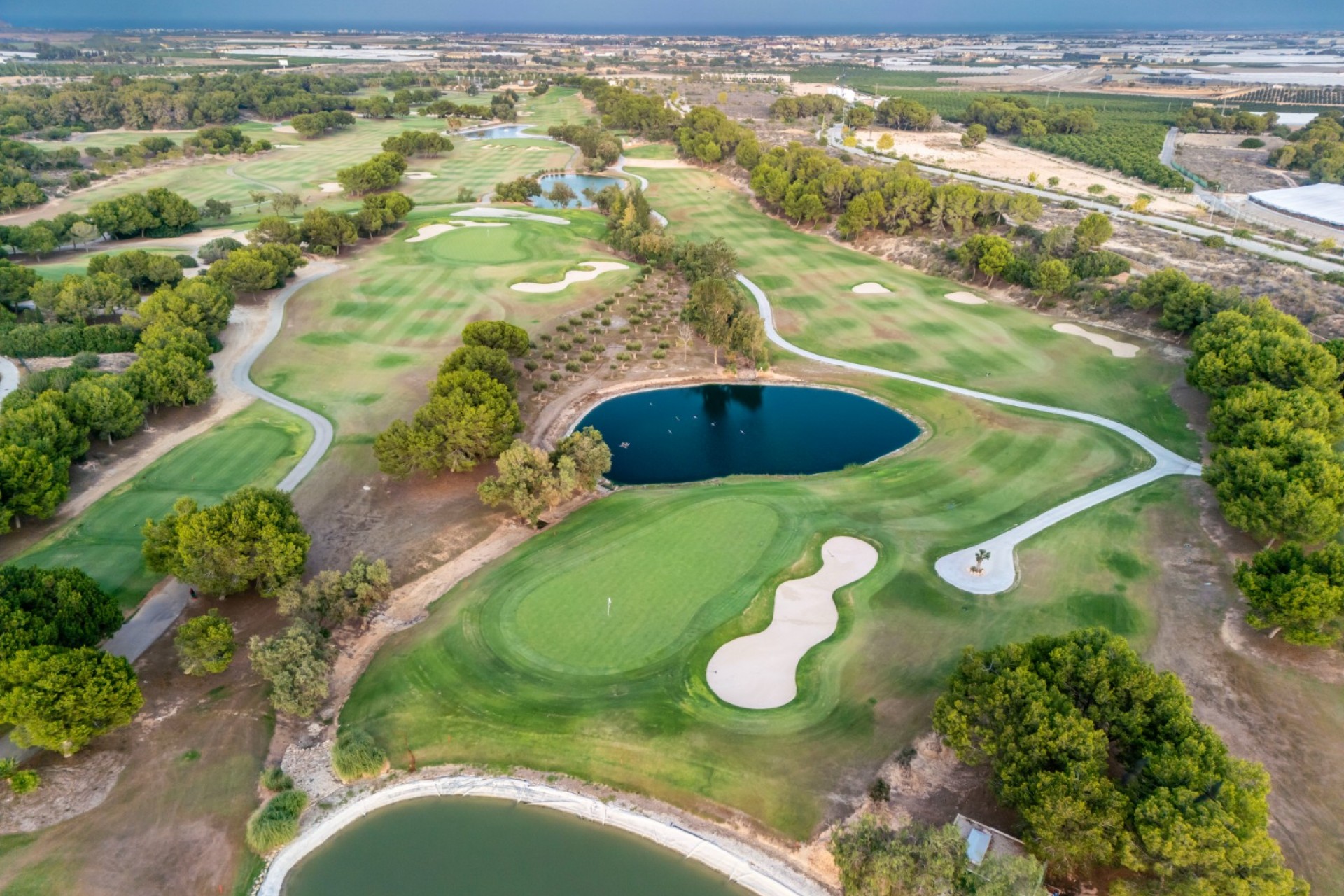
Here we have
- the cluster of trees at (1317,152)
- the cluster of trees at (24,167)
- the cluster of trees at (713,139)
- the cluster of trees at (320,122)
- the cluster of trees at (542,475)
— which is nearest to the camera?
the cluster of trees at (542,475)

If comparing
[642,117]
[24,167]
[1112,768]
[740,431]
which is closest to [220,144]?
[24,167]

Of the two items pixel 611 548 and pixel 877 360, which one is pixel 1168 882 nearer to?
pixel 611 548

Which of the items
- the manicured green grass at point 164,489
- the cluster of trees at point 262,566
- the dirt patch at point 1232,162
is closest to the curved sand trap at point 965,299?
the manicured green grass at point 164,489

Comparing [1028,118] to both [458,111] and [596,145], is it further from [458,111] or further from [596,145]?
[458,111]

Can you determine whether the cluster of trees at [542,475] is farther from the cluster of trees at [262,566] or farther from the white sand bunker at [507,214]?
the white sand bunker at [507,214]

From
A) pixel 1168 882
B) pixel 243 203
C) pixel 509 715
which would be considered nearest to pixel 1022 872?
pixel 1168 882
